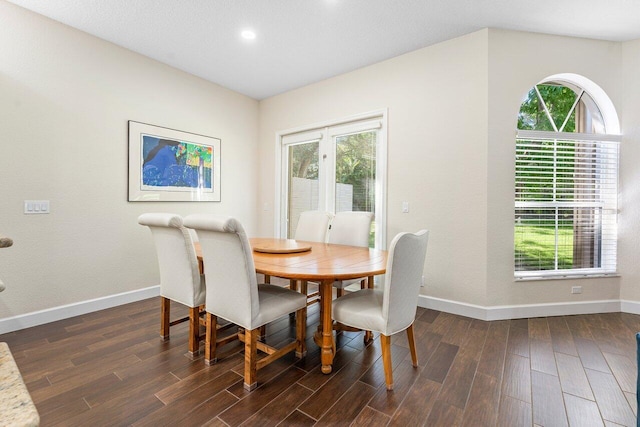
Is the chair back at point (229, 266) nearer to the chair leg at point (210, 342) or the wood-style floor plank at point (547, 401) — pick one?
the chair leg at point (210, 342)

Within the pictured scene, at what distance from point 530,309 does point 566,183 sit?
137 cm

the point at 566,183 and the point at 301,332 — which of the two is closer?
the point at 301,332

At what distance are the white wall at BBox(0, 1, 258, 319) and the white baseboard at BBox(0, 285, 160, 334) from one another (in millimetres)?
48

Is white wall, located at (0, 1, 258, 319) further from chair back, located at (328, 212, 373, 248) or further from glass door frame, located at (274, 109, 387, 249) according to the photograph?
chair back, located at (328, 212, 373, 248)

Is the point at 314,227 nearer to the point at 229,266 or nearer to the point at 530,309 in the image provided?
the point at 229,266

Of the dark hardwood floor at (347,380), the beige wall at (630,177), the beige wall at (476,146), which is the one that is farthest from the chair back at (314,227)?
the beige wall at (630,177)

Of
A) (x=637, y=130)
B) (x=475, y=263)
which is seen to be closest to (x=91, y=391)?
(x=475, y=263)

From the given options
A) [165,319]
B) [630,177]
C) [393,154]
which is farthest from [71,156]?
[630,177]

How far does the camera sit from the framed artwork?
10.7ft

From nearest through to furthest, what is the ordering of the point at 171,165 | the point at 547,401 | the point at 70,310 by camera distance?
the point at 547,401, the point at 70,310, the point at 171,165

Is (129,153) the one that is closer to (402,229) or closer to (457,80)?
(402,229)

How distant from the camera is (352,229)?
2965 mm

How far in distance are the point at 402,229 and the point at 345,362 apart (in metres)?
1.71

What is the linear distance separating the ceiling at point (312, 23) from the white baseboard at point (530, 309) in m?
2.65
